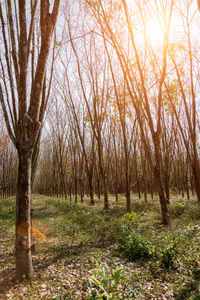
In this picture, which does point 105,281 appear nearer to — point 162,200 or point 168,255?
point 168,255

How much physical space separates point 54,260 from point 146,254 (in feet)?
6.75

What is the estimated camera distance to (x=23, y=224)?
128 inches

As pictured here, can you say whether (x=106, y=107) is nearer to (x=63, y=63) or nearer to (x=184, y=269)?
(x=63, y=63)

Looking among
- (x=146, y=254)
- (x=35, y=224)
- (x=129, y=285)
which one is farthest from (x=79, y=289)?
(x=35, y=224)

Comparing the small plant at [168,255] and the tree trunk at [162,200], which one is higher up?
the tree trunk at [162,200]

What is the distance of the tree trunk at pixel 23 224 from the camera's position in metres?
3.24

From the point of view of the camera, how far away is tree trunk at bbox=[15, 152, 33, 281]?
3242mm

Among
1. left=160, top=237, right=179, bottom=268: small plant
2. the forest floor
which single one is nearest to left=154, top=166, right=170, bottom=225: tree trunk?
the forest floor

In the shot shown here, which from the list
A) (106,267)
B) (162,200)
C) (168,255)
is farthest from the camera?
(162,200)

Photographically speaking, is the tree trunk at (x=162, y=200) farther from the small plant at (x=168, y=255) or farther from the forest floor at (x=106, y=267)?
the small plant at (x=168, y=255)

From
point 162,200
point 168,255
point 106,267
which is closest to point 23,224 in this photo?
point 106,267

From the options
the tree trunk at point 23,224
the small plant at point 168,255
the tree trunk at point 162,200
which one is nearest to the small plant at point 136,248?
the small plant at point 168,255

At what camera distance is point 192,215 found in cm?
748

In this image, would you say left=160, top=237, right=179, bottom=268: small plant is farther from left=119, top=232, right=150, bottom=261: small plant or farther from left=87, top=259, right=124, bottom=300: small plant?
left=87, top=259, right=124, bottom=300: small plant
